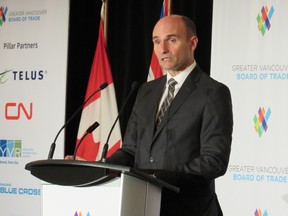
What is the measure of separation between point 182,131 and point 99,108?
3678 mm

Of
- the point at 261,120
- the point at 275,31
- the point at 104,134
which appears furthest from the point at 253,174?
the point at 104,134

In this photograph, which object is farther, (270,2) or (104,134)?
(104,134)

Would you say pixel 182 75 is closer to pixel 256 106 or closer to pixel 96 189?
pixel 96 189

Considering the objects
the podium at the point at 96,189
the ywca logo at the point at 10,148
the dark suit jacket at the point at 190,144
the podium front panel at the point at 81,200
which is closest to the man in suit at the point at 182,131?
the dark suit jacket at the point at 190,144

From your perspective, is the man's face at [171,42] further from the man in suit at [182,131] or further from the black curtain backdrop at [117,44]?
the black curtain backdrop at [117,44]

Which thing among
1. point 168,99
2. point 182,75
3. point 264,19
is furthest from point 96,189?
point 264,19

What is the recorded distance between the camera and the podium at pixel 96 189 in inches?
82.7

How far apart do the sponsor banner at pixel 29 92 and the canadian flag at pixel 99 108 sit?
0.90 ft

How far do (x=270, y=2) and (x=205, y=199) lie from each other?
3.12m

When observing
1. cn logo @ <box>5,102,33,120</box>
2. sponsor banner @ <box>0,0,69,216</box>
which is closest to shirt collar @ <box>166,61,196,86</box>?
sponsor banner @ <box>0,0,69,216</box>

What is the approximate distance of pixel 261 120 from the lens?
507 cm

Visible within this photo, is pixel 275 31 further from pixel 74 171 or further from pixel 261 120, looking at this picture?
pixel 74 171

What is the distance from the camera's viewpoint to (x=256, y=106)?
5109 mm

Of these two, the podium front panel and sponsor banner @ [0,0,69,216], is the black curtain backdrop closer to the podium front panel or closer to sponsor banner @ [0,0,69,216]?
sponsor banner @ [0,0,69,216]
